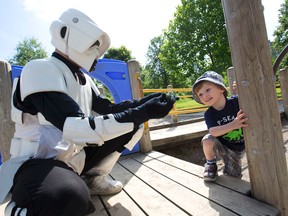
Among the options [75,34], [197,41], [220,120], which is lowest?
[220,120]

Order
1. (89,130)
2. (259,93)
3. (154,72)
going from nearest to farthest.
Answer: (89,130)
(259,93)
(154,72)

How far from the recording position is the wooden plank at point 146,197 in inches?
53.7

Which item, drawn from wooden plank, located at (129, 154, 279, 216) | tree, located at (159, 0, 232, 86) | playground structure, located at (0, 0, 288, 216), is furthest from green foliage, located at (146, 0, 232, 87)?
playground structure, located at (0, 0, 288, 216)

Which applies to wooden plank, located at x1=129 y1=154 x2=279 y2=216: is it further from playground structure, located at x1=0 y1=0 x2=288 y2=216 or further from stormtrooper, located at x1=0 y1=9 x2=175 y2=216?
stormtrooper, located at x1=0 y1=9 x2=175 y2=216

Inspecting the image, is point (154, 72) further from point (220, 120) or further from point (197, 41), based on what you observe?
point (220, 120)

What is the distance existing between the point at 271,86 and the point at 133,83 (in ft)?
6.49

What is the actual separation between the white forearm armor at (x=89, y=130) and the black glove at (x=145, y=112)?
4 centimetres

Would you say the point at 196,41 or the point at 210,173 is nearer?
the point at 210,173

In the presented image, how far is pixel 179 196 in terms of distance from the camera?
152 cm

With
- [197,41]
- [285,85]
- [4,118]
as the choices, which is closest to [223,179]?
[4,118]

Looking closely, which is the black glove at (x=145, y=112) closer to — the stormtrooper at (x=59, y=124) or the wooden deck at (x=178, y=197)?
the stormtrooper at (x=59, y=124)

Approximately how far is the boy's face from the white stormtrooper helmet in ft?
2.94

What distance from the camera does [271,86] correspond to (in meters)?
1.21

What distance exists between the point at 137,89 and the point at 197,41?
1220cm
